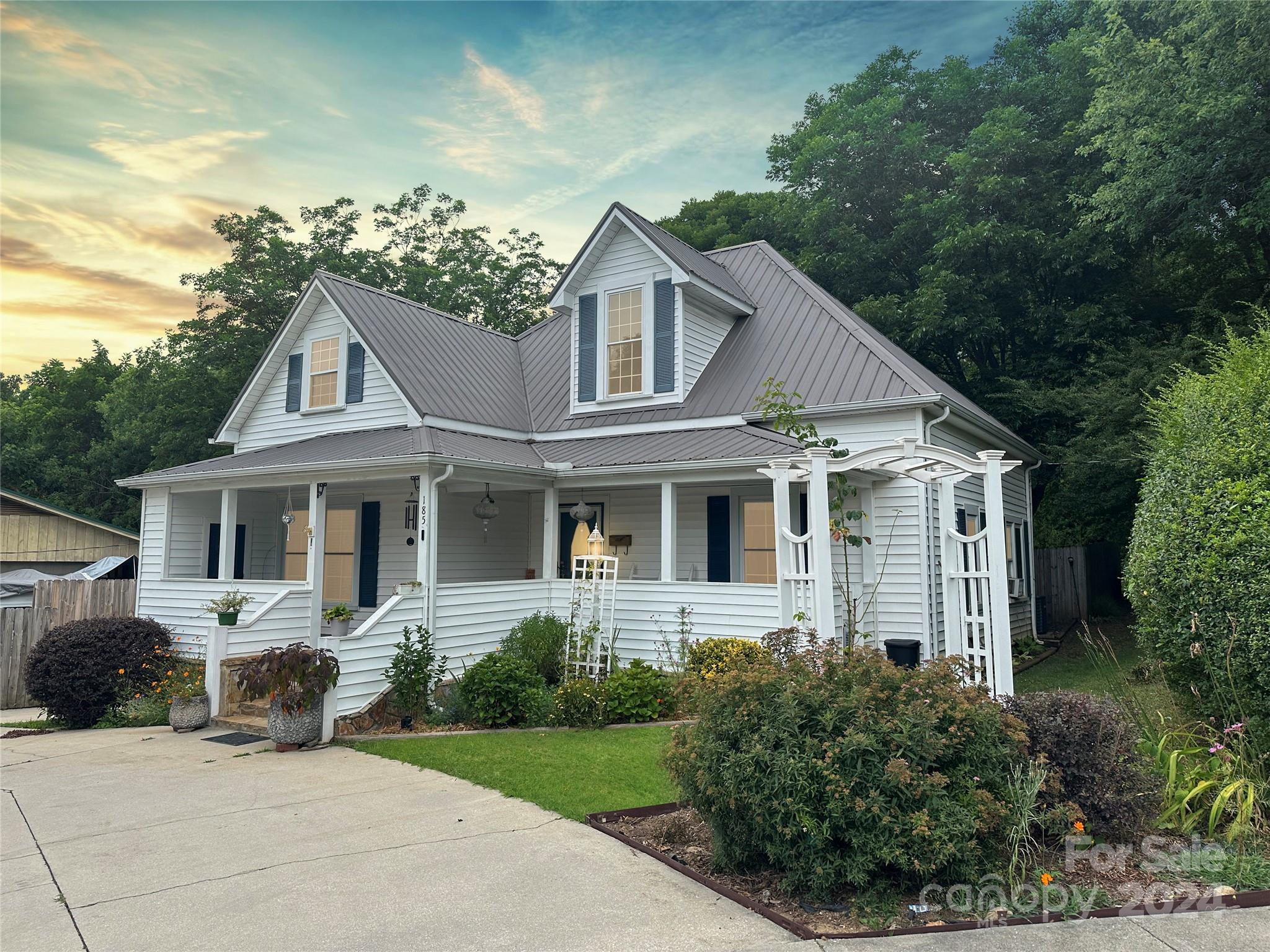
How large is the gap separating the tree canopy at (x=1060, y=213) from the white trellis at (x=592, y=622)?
10.1 meters

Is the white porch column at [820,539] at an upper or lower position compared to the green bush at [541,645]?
upper

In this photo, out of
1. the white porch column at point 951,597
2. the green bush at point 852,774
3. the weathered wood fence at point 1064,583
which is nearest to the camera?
the green bush at point 852,774

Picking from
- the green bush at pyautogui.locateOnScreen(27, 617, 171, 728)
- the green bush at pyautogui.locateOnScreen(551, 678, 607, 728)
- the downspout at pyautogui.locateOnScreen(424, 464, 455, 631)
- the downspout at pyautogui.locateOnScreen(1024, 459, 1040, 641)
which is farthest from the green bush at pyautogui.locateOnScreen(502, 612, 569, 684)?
the downspout at pyautogui.locateOnScreen(1024, 459, 1040, 641)

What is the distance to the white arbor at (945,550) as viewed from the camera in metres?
6.66

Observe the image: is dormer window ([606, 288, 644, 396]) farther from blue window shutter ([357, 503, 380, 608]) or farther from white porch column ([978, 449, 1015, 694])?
white porch column ([978, 449, 1015, 694])

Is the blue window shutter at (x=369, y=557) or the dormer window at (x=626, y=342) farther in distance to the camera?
the blue window shutter at (x=369, y=557)

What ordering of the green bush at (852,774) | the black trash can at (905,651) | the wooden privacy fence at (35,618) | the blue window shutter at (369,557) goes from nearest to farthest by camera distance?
the green bush at (852,774) → the black trash can at (905,651) → the wooden privacy fence at (35,618) → the blue window shutter at (369,557)

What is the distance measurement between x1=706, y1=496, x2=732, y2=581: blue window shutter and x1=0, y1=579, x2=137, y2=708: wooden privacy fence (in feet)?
33.3

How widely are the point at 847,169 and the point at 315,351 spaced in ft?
47.5

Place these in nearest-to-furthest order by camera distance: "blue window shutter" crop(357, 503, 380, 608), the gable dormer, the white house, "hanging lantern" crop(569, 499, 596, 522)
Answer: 1. the white house
2. "hanging lantern" crop(569, 499, 596, 522)
3. the gable dormer
4. "blue window shutter" crop(357, 503, 380, 608)

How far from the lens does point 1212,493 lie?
251 inches

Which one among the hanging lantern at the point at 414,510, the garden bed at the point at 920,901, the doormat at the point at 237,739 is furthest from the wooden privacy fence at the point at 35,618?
the garden bed at the point at 920,901

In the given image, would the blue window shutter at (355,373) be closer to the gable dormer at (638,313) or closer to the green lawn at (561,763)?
the gable dormer at (638,313)

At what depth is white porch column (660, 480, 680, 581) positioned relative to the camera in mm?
11359
